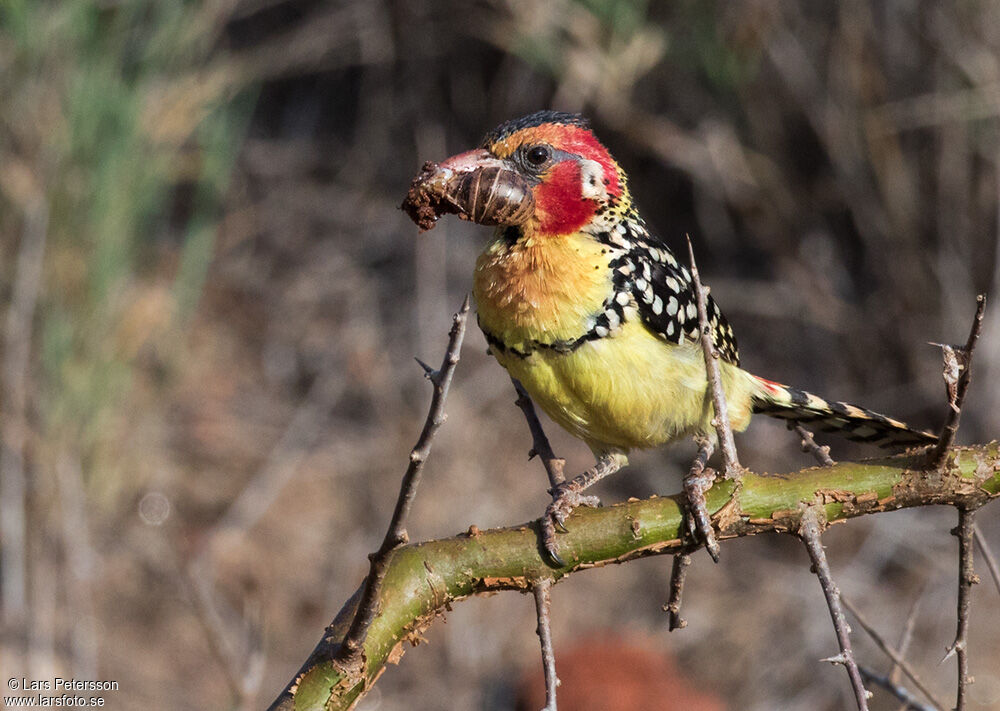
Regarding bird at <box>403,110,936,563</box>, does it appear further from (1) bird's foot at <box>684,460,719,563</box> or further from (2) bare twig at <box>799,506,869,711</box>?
(2) bare twig at <box>799,506,869,711</box>

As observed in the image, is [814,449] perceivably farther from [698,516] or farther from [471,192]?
[471,192]

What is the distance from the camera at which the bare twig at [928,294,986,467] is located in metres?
1.23

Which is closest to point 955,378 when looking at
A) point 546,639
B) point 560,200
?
point 546,639

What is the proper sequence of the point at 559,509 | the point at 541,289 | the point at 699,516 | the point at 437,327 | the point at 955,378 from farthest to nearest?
the point at 437,327 < the point at 541,289 < the point at 559,509 < the point at 699,516 < the point at 955,378

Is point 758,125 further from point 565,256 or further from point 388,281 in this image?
point 565,256

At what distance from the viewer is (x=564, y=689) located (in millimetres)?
4004

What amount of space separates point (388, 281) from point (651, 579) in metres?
2.37

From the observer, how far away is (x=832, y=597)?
1.36 metres

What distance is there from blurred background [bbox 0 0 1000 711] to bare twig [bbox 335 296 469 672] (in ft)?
7.65

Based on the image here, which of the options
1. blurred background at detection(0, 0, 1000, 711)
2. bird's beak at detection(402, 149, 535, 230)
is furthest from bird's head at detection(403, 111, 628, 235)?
blurred background at detection(0, 0, 1000, 711)

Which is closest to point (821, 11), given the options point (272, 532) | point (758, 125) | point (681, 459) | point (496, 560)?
point (758, 125)

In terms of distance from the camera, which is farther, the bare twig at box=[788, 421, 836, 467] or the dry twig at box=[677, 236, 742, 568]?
the bare twig at box=[788, 421, 836, 467]

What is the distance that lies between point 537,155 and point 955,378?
99 cm

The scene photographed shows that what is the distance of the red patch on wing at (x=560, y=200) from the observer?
207 cm
